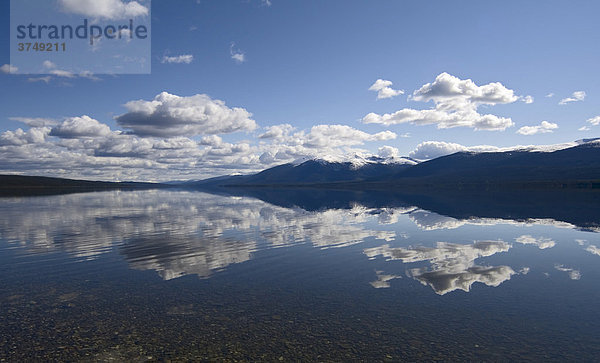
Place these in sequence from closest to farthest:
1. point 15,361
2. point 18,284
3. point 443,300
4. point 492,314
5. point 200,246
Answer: point 15,361, point 492,314, point 443,300, point 18,284, point 200,246

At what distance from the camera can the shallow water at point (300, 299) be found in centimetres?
1461

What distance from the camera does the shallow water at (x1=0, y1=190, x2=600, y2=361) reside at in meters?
14.6

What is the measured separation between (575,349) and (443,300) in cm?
636

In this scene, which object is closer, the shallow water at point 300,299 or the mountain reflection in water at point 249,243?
the shallow water at point 300,299

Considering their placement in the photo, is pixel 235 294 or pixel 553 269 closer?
pixel 235 294

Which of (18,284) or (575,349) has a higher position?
(18,284)

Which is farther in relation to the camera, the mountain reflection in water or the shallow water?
the mountain reflection in water

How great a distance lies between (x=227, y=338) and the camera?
606 inches

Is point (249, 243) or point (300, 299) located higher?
point (249, 243)

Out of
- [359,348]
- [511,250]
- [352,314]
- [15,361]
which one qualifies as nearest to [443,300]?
[352,314]

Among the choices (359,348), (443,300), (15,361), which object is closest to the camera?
(15,361)

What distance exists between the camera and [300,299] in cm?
2030

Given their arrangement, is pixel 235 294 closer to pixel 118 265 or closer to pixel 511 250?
pixel 118 265

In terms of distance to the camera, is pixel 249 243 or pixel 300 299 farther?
pixel 249 243
